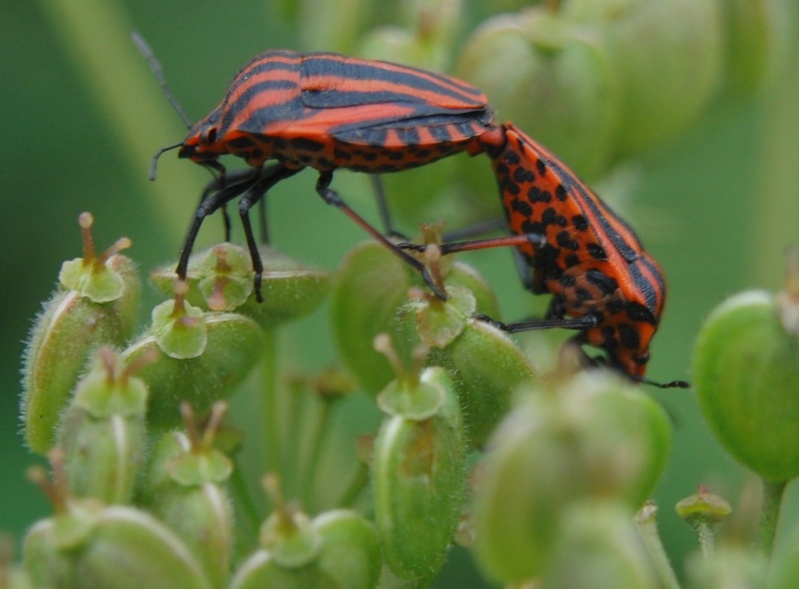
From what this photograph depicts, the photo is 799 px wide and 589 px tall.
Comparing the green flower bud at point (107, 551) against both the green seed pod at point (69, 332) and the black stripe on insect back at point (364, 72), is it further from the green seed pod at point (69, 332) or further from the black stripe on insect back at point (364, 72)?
the black stripe on insect back at point (364, 72)

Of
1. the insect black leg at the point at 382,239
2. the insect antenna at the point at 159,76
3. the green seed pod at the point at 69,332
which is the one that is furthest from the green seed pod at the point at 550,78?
the green seed pod at the point at 69,332

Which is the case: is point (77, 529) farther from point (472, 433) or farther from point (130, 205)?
point (130, 205)

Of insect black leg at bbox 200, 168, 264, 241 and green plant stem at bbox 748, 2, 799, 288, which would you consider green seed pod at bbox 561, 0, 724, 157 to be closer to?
green plant stem at bbox 748, 2, 799, 288

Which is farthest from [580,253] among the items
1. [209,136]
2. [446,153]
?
[209,136]

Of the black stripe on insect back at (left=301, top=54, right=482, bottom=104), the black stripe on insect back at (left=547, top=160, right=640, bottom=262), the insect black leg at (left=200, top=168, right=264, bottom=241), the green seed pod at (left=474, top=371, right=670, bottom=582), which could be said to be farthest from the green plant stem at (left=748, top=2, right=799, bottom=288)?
the green seed pod at (left=474, top=371, right=670, bottom=582)

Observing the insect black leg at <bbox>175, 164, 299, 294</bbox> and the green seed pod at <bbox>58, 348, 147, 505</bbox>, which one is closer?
the green seed pod at <bbox>58, 348, 147, 505</bbox>

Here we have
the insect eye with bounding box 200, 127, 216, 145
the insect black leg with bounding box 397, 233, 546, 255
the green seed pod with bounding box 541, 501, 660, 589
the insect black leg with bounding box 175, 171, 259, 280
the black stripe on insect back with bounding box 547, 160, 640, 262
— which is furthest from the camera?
the insect eye with bounding box 200, 127, 216, 145
